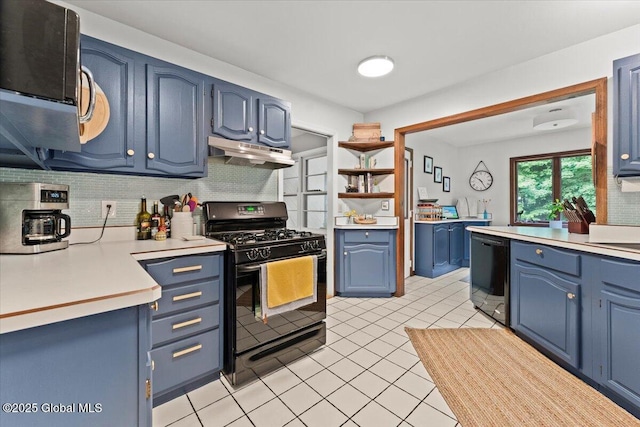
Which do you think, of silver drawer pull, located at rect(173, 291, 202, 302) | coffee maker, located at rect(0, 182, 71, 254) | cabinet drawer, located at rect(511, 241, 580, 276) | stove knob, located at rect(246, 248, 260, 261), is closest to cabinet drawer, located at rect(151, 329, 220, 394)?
silver drawer pull, located at rect(173, 291, 202, 302)

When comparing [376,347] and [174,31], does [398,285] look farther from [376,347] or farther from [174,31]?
[174,31]

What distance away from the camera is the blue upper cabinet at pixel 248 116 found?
2.10 m

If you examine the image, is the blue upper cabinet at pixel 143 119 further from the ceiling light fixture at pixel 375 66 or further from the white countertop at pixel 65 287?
the ceiling light fixture at pixel 375 66

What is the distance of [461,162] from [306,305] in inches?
202

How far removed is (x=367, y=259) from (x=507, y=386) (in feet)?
5.88

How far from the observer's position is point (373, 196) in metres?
3.50

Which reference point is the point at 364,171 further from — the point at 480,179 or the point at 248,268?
the point at 480,179

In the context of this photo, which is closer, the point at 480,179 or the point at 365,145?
the point at 365,145

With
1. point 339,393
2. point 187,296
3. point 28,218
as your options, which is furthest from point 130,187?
point 339,393

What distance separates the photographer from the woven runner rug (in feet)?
4.68

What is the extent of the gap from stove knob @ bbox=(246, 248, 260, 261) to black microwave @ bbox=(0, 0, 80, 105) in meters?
1.14

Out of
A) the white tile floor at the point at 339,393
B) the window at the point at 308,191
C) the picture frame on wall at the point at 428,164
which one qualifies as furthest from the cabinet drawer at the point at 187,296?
the picture frame on wall at the point at 428,164

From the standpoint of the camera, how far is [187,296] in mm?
1595

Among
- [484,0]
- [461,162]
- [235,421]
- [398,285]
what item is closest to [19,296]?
[235,421]
